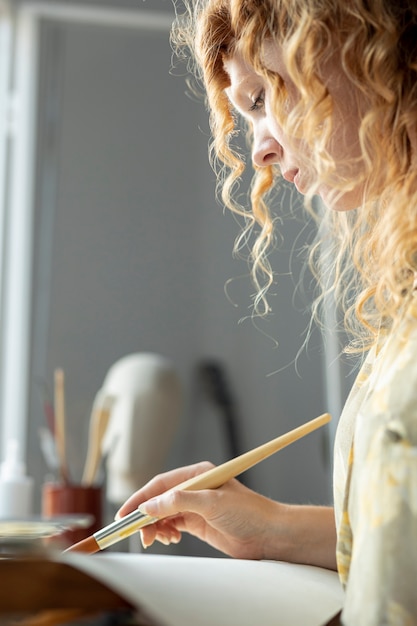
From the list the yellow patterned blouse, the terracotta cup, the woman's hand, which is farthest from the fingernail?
the terracotta cup

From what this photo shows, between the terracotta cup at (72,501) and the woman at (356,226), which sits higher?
the woman at (356,226)

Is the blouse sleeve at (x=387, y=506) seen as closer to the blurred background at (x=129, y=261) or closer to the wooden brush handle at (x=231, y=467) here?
the wooden brush handle at (x=231, y=467)

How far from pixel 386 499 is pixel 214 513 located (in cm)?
23

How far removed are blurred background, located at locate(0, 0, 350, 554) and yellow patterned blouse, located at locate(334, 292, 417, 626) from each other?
2.94ft

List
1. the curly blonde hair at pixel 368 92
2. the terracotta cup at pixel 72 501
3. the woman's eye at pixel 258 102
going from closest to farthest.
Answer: the curly blonde hair at pixel 368 92
the woman's eye at pixel 258 102
the terracotta cup at pixel 72 501

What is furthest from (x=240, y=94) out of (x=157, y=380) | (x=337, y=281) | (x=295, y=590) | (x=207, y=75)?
(x=157, y=380)

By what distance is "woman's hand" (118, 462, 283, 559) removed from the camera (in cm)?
57

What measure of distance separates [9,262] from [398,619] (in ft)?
3.82

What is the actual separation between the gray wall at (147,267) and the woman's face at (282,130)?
27.3 inches

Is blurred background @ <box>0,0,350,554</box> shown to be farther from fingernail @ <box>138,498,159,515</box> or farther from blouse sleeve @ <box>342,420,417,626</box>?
blouse sleeve @ <box>342,420,417,626</box>

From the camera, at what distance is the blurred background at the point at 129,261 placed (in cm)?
136

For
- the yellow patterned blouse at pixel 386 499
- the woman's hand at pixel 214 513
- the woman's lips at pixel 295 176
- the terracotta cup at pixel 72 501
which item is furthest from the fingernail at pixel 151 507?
the terracotta cup at pixel 72 501

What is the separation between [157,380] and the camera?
1323 mm

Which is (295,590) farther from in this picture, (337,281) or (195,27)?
(195,27)
